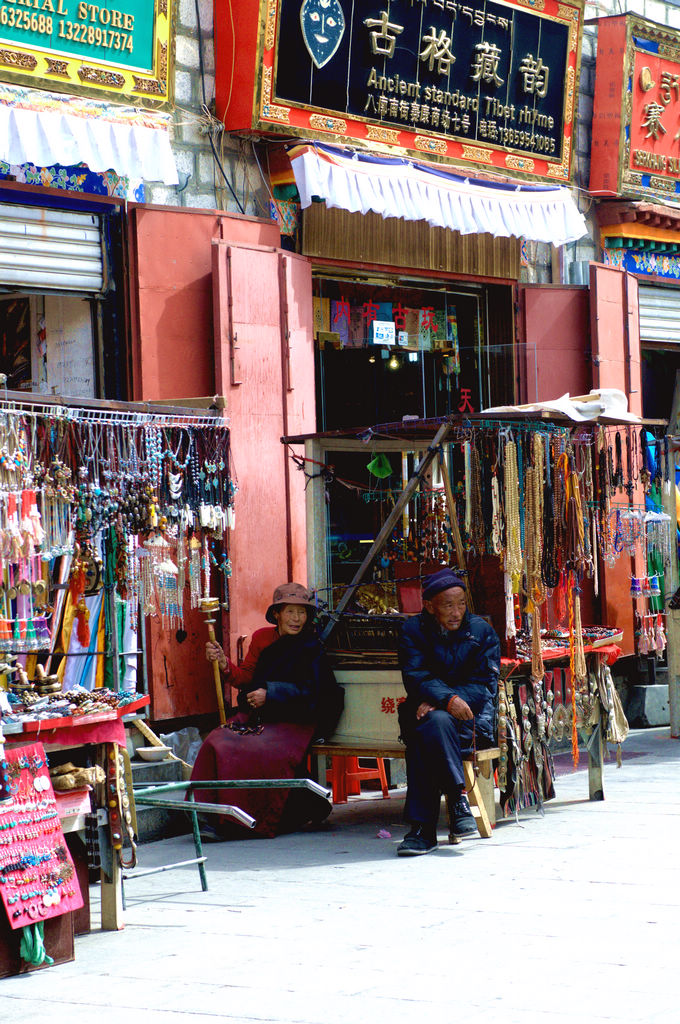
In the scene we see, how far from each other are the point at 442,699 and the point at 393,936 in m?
1.93

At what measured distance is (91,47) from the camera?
821 centimetres

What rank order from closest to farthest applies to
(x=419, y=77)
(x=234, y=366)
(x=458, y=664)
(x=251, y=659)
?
(x=458, y=664) < (x=251, y=659) < (x=234, y=366) < (x=419, y=77)

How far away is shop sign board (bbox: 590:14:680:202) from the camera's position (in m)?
12.0

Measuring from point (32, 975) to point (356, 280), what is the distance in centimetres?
638

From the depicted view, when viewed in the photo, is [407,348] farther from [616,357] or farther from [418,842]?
[418,842]

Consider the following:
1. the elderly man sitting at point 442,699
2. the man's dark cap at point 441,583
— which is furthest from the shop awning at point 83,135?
the elderly man sitting at point 442,699

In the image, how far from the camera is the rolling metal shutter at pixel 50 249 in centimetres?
812

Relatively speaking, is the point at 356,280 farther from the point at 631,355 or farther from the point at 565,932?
the point at 565,932

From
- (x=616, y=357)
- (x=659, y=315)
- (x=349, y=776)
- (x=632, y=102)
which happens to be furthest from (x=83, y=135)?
(x=659, y=315)

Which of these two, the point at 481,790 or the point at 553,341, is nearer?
the point at 481,790

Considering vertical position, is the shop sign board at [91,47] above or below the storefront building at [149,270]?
above

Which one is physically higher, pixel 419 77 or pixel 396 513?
pixel 419 77

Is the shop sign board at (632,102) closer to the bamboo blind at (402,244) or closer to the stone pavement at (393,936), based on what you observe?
the bamboo blind at (402,244)

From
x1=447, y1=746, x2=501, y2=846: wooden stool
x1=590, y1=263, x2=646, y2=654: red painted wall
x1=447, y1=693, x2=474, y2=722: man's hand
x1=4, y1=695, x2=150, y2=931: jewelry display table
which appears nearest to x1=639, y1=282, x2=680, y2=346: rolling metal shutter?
x1=590, y1=263, x2=646, y2=654: red painted wall
